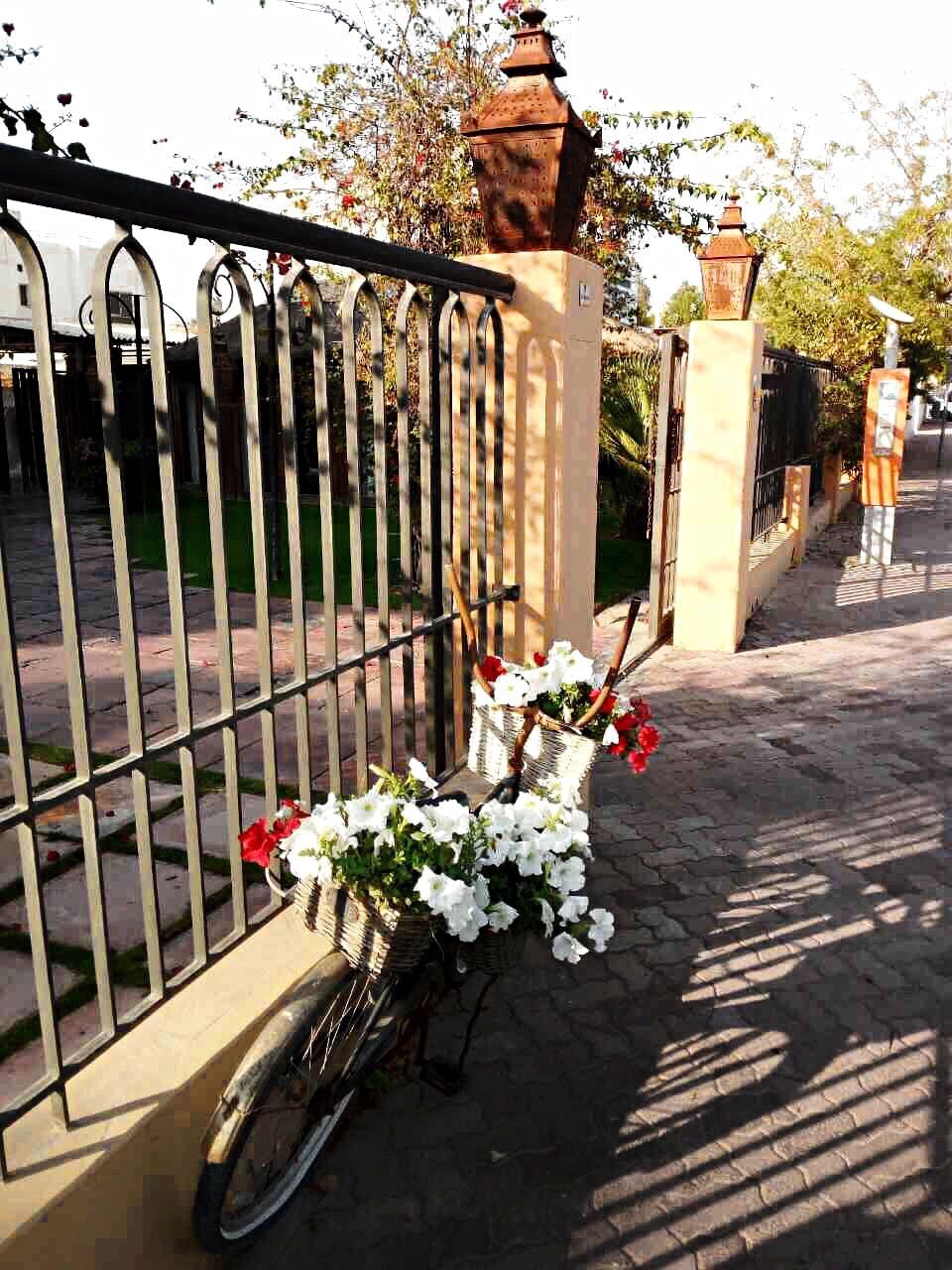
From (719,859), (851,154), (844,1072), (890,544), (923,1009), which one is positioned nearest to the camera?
(844,1072)

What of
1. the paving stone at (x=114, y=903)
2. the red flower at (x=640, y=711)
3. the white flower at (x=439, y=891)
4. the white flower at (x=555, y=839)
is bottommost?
the paving stone at (x=114, y=903)

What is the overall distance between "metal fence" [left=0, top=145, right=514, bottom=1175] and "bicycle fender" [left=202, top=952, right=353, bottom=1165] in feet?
0.72

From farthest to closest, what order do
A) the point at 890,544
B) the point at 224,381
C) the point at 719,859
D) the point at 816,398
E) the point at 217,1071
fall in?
the point at 224,381, the point at 816,398, the point at 890,544, the point at 719,859, the point at 217,1071

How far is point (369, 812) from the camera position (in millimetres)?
2357

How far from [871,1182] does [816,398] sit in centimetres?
1324

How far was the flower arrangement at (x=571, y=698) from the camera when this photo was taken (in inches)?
125

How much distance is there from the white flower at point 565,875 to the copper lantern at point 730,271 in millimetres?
6417

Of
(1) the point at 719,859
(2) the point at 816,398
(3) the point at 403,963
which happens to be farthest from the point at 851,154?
(3) the point at 403,963

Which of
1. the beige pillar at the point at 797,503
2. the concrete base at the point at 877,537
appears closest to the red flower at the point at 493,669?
the beige pillar at the point at 797,503

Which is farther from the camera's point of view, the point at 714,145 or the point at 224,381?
the point at 224,381

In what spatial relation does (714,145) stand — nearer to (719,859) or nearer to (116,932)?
(719,859)

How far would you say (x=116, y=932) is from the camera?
3.62 meters

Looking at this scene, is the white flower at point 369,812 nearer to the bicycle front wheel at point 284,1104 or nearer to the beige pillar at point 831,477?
the bicycle front wheel at point 284,1104

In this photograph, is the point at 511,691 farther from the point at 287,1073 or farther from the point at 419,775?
the point at 287,1073
